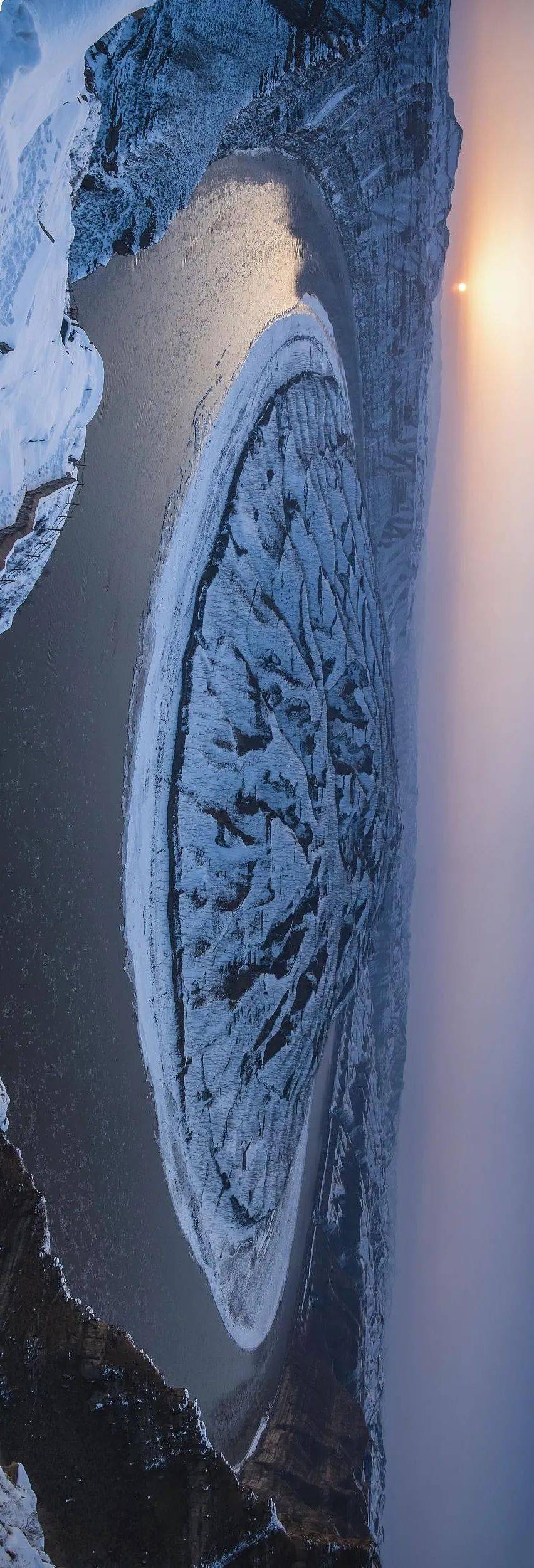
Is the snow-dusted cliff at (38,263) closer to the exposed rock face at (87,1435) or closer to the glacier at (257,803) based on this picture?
the glacier at (257,803)

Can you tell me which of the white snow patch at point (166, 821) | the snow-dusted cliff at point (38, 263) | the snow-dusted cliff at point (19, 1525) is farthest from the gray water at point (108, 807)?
the snow-dusted cliff at point (19, 1525)

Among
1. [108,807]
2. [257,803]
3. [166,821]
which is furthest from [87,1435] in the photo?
[257,803]

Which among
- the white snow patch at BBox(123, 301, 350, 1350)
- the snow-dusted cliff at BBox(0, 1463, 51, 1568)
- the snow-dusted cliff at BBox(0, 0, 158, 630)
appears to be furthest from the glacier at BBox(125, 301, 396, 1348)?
the snow-dusted cliff at BBox(0, 1463, 51, 1568)

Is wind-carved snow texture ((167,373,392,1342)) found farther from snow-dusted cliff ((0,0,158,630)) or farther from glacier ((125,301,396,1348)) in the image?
snow-dusted cliff ((0,0,158,630))

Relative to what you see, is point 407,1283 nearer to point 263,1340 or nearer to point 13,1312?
point 263,1340

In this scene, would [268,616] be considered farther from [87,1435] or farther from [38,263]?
[87,1435]

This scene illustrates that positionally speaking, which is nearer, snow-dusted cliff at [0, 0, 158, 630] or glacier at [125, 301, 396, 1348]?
snow-dusted cliff at [0, 0, 158, 630]
